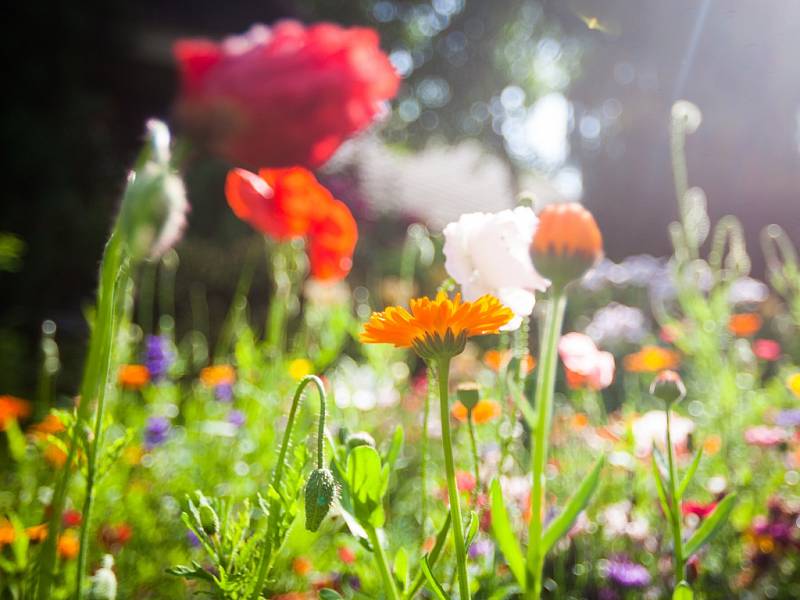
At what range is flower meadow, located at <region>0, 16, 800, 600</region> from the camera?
68cm

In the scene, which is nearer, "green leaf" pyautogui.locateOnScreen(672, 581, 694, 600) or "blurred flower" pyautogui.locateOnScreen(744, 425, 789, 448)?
"green leaf" pyautogui.locateOnScreen(672, 581, 694, 600)

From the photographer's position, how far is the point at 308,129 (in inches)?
26.4

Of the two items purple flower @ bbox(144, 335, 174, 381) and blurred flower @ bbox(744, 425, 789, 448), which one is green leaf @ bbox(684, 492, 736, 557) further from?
purple flower @ bbox(144, 335, 174, 381)

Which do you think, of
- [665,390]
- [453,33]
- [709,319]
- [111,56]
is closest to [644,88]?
[453,33]

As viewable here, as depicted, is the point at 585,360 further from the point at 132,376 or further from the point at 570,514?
the point at 132,376

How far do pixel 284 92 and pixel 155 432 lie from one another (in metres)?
1.17

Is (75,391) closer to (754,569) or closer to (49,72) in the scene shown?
(49,72)

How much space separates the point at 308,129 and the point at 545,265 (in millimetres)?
297

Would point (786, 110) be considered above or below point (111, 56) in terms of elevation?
above

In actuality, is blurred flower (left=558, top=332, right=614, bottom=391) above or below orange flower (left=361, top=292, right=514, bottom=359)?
above

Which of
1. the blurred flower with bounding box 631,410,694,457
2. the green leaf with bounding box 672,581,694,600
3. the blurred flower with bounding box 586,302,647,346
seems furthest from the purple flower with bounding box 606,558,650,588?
the blurred flower with bounding box 586,302,647,346

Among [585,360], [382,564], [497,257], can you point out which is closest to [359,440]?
[382,564]

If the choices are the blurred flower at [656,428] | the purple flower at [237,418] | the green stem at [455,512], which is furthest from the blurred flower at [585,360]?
the purple flower at [237,418]

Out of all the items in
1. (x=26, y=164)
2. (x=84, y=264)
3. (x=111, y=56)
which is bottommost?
(x=84, y=264)
